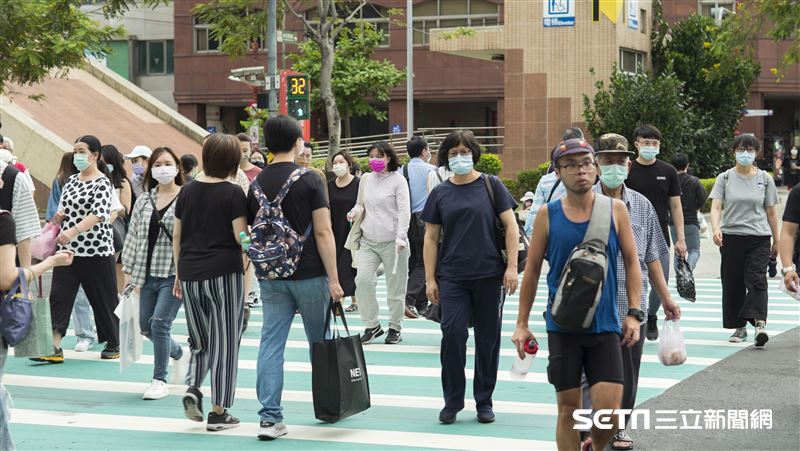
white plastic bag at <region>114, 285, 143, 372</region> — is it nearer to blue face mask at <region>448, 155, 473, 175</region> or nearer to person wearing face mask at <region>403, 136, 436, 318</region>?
blue face mask at <region>448, 155, 473, 175</region>

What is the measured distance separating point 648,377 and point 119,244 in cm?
496

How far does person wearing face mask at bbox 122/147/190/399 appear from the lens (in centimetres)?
905

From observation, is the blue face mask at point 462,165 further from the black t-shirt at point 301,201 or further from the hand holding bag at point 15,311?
the hand holding bag at point 15,311

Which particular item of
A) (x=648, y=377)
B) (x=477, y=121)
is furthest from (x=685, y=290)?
(x=477, y=121)

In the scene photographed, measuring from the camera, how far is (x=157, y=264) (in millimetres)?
9078

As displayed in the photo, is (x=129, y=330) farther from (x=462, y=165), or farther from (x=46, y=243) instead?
(x=462, y=165)

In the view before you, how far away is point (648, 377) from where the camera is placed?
9.88 metres

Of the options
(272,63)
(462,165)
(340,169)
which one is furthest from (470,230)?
(272,63)

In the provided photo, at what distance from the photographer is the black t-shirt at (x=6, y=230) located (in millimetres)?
5953

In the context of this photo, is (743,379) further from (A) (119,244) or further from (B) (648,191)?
(A) (119,244)

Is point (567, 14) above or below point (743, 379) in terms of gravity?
above

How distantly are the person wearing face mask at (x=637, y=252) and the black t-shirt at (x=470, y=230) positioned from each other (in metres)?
0.94

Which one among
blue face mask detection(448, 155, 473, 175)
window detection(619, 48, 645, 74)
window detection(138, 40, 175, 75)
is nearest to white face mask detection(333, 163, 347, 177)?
blue face mask detection(448, 155, 473, 175)

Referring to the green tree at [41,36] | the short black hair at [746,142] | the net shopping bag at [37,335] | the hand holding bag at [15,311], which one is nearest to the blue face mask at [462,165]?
the net shopping bag at [37,335]
